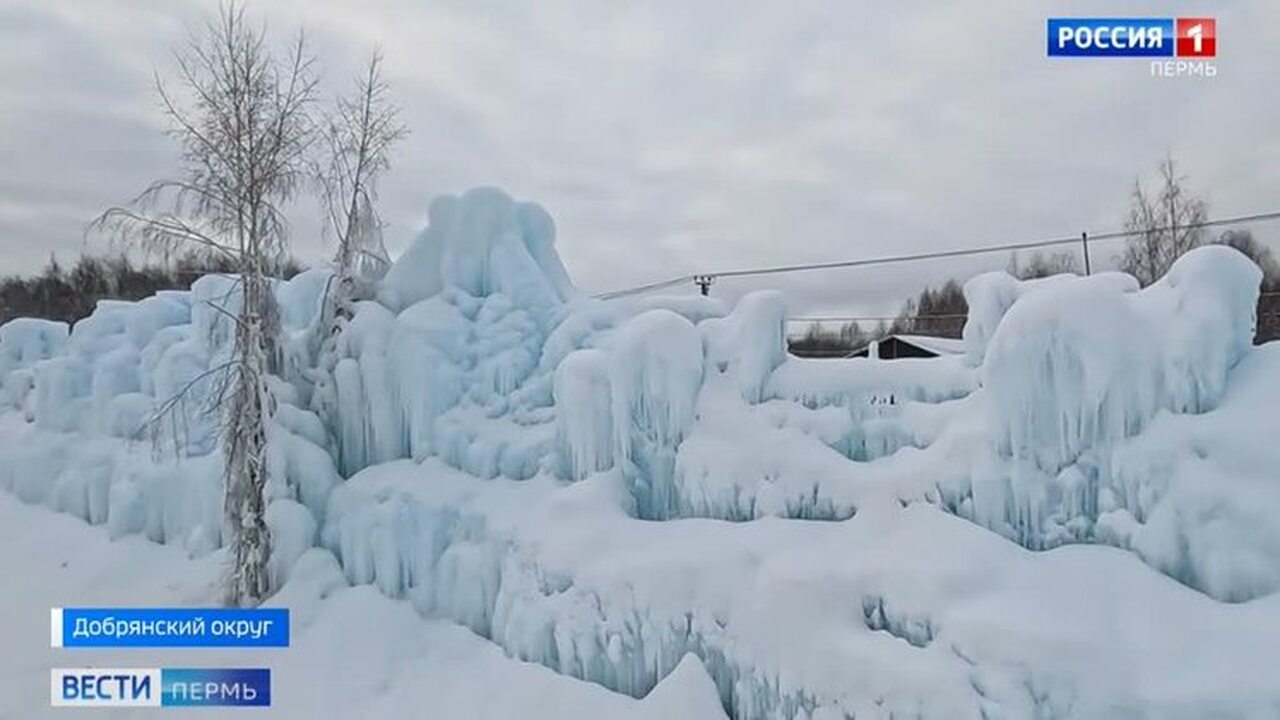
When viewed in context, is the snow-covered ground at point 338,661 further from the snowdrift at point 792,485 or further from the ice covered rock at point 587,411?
the ice covered rock at point 587,411

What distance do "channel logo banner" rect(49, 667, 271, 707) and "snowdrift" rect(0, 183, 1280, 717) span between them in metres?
0.97

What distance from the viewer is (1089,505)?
4.09 m

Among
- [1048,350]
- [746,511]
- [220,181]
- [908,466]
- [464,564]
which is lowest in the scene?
Result: [464,564]

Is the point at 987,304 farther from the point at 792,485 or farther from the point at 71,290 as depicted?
the point at 71,290

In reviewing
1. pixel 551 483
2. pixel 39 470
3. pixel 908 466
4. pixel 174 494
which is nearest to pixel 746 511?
pixel 908 466

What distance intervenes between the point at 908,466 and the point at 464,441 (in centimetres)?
349

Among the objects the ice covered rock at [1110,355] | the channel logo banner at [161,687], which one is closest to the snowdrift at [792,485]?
the ice covered rock at [1110,355]

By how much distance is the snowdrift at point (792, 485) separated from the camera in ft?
12.0

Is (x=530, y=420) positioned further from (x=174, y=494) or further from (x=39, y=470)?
(x=39, y=470)

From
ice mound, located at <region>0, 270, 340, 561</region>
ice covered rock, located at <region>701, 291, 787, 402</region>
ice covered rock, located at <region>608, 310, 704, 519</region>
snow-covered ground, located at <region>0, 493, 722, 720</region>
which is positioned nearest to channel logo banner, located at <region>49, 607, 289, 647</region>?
snow-covered ground, located at <region>0, 493, 722, 720</region>

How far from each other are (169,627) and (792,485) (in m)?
5.36

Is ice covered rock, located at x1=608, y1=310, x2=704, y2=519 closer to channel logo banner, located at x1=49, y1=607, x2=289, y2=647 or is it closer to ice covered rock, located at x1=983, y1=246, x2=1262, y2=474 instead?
ice covered rock, located at x1=983, y1=246, x2=1262, y2=474

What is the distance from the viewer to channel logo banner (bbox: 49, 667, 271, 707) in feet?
19.0

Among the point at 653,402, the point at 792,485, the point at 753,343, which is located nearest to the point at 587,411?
the point at 653,402
